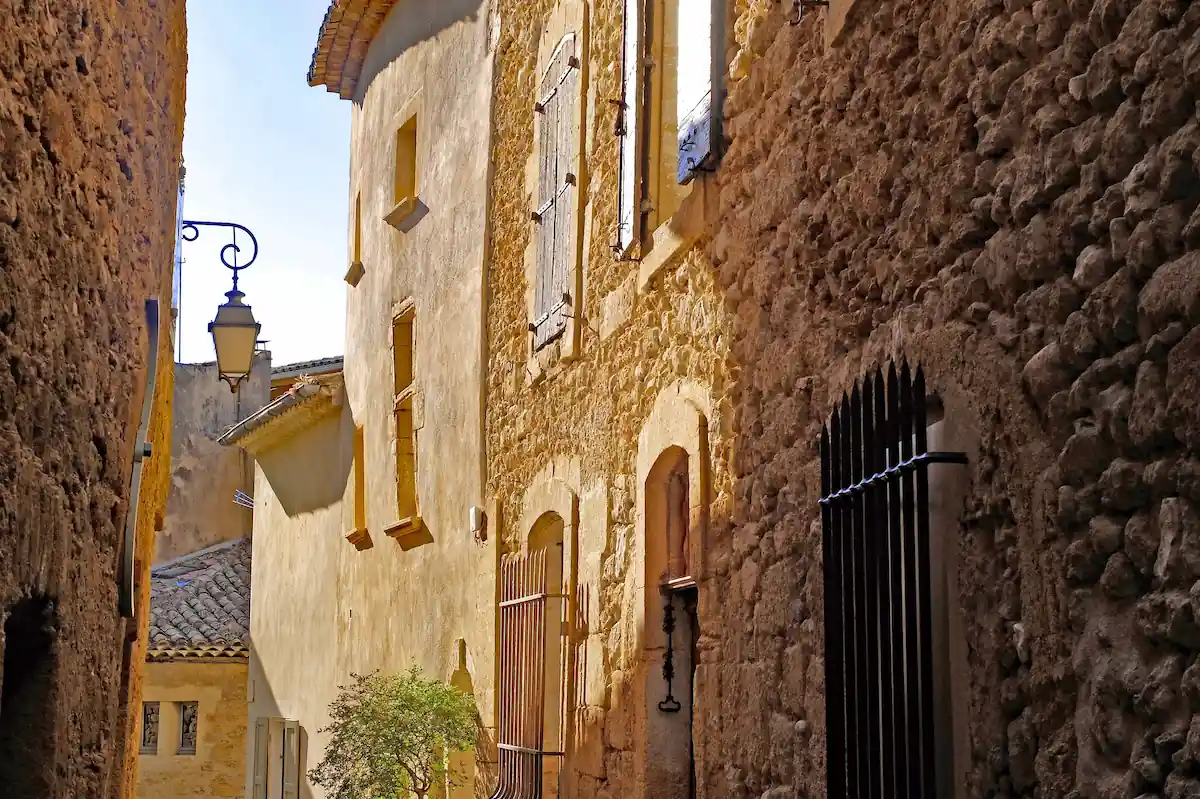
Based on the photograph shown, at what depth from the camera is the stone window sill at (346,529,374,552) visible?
46.4 feet

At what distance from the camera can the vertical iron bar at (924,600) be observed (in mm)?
4066

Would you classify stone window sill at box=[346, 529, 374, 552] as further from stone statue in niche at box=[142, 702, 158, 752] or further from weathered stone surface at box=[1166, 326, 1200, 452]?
weathered stone surface at box=[1166, 326, 1200, 452]

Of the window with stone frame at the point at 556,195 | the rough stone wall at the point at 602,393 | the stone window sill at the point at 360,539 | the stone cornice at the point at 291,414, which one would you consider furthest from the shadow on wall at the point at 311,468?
the window with stone frame at the point at 556,195

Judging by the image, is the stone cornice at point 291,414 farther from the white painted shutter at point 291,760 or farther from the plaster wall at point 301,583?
the white painted shutter at point 291,760

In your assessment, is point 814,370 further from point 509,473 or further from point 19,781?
point 509,473

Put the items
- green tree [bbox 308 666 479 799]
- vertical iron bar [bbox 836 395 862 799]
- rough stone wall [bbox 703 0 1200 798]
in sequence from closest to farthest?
rough stone wall [bbox 703 0 1200 798]
vertical iron bar [bbox 836 395 862 799]
green tree [bbox 308 666 479 799]

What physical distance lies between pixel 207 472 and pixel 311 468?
11571mm

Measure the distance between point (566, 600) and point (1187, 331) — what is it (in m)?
5.98

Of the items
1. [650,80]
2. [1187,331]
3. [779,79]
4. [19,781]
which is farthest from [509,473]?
[1187,331]

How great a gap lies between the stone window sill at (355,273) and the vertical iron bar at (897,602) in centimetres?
1127

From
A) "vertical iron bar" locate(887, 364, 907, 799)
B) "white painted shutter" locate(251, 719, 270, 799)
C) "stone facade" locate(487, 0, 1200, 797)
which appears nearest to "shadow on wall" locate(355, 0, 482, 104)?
"stone facade" locate(487, 0, 1200, 797)

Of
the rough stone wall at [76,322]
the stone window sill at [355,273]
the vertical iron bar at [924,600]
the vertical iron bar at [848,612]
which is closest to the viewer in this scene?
the vertical iron bar at [924,600]

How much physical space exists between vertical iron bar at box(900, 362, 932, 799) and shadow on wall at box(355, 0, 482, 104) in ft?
27.5

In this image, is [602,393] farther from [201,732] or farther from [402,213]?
[201,732]
